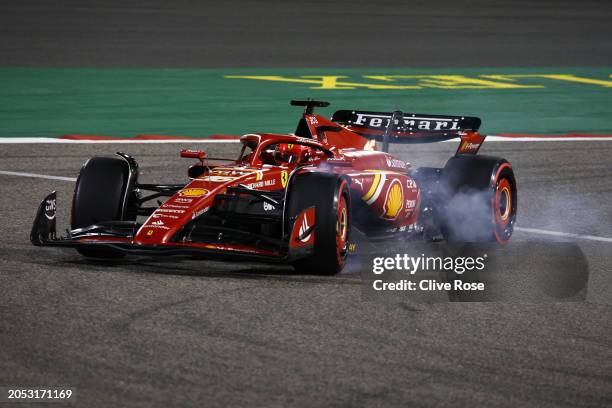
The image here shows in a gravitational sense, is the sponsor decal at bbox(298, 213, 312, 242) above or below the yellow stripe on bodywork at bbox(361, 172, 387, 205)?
below

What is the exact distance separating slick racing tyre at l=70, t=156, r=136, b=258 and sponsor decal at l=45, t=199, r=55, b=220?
21 cm

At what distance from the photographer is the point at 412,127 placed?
1134cm

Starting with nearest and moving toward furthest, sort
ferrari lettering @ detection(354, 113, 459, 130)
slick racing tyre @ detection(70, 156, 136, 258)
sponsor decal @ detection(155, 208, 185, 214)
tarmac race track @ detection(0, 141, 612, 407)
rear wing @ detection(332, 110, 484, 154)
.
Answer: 1. tarmac race track @ detection(0, 141, 612, 407)
2. sponsor decal @ detection(155, 208, 185, 214)
3. slick racing tyre @ detection(70, 156, 136, 258)
4. rear wing @ detection(332, 110, 484, 154)
5. ferrari lettering @ detection(354, 113, 459, 130)

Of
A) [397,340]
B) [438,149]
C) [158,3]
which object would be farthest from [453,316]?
[158,3]

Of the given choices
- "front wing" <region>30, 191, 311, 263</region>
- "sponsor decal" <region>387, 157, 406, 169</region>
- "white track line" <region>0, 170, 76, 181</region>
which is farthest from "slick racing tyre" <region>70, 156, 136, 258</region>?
"white track line" <region>0, 170, 76, 181</region>

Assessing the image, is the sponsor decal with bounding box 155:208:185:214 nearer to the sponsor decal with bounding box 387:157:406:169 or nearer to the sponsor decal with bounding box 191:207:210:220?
the sponsor decal with bounding box 191:207:210:220

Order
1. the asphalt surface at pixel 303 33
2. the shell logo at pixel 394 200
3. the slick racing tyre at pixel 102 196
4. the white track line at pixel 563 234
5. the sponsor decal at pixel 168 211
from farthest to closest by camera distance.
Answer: the asphalt surface at pixel 303 33
the white track line at pixel 563 234
the shell logo at pixel 394 200
the slick racing tyre at pixel 102 196
the sponsor decal at pixel 168 211

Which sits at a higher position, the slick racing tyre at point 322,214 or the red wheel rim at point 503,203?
the red wheel rim at point 503,203

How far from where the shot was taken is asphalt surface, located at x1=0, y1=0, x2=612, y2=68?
25.0 meters

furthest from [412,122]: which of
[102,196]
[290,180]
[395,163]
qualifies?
[102,196]

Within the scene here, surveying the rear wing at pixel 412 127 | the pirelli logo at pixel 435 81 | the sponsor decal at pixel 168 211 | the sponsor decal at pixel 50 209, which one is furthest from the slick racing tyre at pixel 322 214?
the pirelli logo at pixel 435 81

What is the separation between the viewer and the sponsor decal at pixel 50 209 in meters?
9.10

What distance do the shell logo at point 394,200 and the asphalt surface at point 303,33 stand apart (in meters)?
13.9

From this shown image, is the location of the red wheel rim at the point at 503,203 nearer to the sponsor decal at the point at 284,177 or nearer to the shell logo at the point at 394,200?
the shell logo at the point at 394,200
